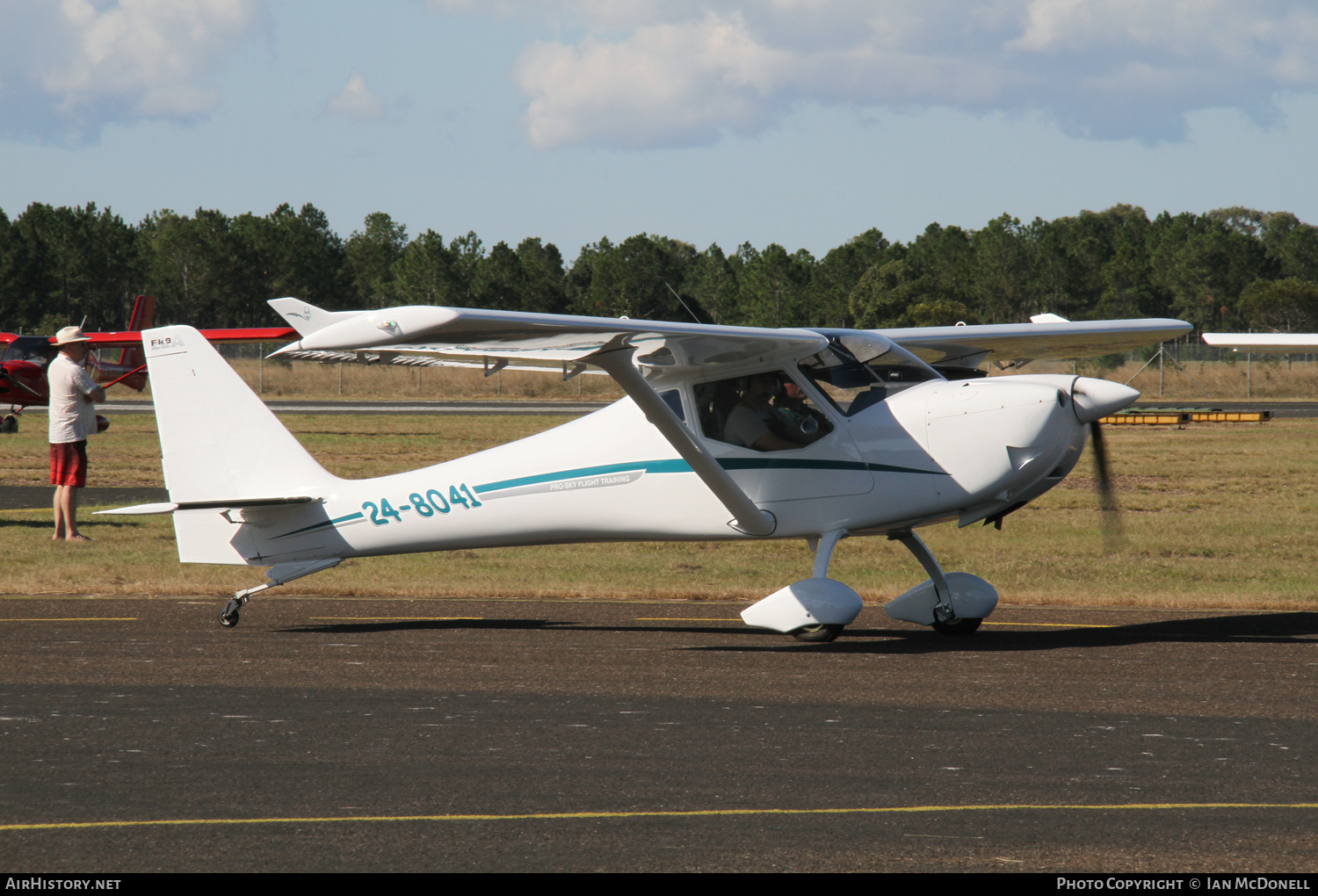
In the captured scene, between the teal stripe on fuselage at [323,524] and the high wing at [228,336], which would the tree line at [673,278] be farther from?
the teal stripe on fuselage at [323,524]

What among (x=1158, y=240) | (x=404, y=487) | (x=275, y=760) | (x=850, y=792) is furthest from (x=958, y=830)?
(x=1158, y=240)

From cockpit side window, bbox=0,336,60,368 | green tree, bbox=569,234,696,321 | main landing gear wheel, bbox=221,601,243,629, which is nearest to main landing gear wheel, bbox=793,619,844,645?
main landing gear wheel, bbox=221,601,243,629

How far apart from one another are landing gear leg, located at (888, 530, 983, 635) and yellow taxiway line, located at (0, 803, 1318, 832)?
4702 millimetres

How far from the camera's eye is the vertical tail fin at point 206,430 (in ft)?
33.7

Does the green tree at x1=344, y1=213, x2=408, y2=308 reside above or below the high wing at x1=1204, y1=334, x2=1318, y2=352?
above

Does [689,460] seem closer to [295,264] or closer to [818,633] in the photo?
[818,633]

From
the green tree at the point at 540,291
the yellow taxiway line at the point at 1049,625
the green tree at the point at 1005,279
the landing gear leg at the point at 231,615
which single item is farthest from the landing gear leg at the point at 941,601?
the green tree at the point at 1005,279

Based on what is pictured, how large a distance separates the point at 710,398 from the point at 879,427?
4.18 feet

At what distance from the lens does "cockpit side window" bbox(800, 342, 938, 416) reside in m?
9.34

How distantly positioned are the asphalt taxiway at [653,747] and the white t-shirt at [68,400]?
4520mm

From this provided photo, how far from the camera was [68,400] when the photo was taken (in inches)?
567

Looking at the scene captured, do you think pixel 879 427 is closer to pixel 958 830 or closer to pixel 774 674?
pixel 774 674

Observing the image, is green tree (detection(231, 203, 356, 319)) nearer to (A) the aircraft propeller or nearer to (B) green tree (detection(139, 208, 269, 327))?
(B) green tree (detection(139, 208, 269, 327))

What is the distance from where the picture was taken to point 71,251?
3656 inches
